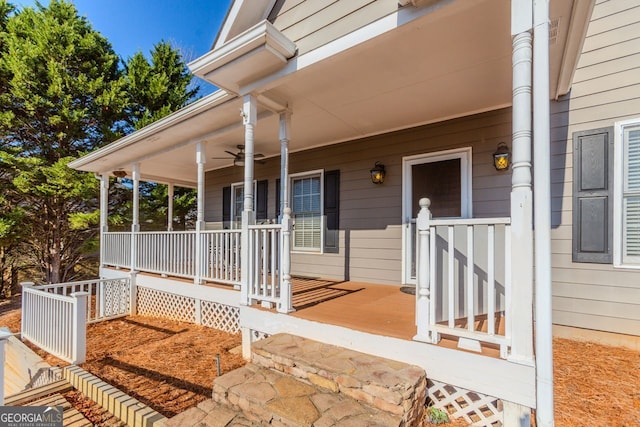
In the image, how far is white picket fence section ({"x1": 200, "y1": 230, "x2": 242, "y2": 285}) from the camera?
4.25 metres

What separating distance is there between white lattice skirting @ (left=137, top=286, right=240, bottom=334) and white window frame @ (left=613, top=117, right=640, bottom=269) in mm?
4641

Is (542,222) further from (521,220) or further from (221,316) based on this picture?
(221,316)

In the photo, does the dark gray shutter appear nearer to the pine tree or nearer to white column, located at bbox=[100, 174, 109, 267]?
white column, located at bbox=[100, 174, 109, 267]

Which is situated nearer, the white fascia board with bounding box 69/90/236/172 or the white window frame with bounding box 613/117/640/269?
the white window frame with bounding box 613/117/640/269

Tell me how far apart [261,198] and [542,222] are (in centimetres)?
558

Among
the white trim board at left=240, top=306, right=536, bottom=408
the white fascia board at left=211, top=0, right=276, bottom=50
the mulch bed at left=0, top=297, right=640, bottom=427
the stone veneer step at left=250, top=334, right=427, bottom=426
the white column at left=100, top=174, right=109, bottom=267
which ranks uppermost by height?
the white fascia board at left=211, top=0, right=276, bottom=50

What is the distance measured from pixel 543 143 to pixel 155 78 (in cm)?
1264

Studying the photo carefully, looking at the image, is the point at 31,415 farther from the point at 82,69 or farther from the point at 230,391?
the point at 82,69

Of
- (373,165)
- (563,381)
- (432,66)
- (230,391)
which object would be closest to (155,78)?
(373,165)

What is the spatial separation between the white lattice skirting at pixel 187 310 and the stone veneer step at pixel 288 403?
2.16 m

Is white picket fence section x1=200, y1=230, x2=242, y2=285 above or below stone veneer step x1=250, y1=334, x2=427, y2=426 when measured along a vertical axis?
above

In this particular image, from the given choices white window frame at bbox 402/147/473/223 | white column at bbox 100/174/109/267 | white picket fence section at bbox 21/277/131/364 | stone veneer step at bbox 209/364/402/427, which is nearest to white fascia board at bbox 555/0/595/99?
white window frame at bbox 402/147/473/223

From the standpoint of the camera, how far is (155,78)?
1118 cm

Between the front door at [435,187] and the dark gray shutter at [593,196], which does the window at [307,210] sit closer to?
the front door at [435,187]
